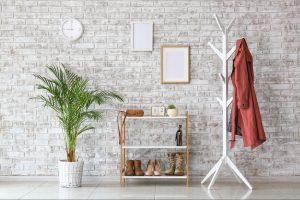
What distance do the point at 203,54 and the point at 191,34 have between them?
0.91ft

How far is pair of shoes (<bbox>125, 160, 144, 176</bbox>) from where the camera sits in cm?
536

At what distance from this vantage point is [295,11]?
5.74 meters

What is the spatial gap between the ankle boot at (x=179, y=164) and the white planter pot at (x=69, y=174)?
1071 mm

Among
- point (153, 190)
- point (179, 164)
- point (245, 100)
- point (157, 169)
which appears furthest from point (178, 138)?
point (245, 100)

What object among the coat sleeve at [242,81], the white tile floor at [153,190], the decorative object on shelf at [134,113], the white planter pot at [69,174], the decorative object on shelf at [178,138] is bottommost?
the white tile floor at [153,190]

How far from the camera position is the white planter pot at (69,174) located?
205 inches

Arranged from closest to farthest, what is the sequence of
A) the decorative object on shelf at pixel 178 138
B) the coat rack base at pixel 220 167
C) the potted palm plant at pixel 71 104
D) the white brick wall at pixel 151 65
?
the coat rack base at pixel 220 167 < the potted palm plant at pixel 71 104 < the decorative object on shelf at pixel 178 138 < the white brick wall at pixel 151 65

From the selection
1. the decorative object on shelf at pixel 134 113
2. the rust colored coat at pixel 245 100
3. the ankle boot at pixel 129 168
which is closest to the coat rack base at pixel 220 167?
the rust colored coat at pixel 245 100

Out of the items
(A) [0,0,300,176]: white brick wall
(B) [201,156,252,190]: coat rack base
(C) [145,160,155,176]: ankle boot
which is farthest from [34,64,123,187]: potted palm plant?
(B) [201,156,252,190]: coat rack base

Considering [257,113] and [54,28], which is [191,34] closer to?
[257,113]

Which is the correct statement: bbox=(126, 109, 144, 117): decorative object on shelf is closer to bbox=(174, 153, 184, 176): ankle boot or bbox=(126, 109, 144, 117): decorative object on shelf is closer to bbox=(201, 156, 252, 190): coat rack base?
bbox=(174, 153, 184, 176): ankle boot

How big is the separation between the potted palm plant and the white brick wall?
14cm

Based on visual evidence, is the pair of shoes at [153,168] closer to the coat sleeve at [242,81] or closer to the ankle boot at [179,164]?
the ankle boot at [179,164]

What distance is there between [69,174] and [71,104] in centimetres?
76
